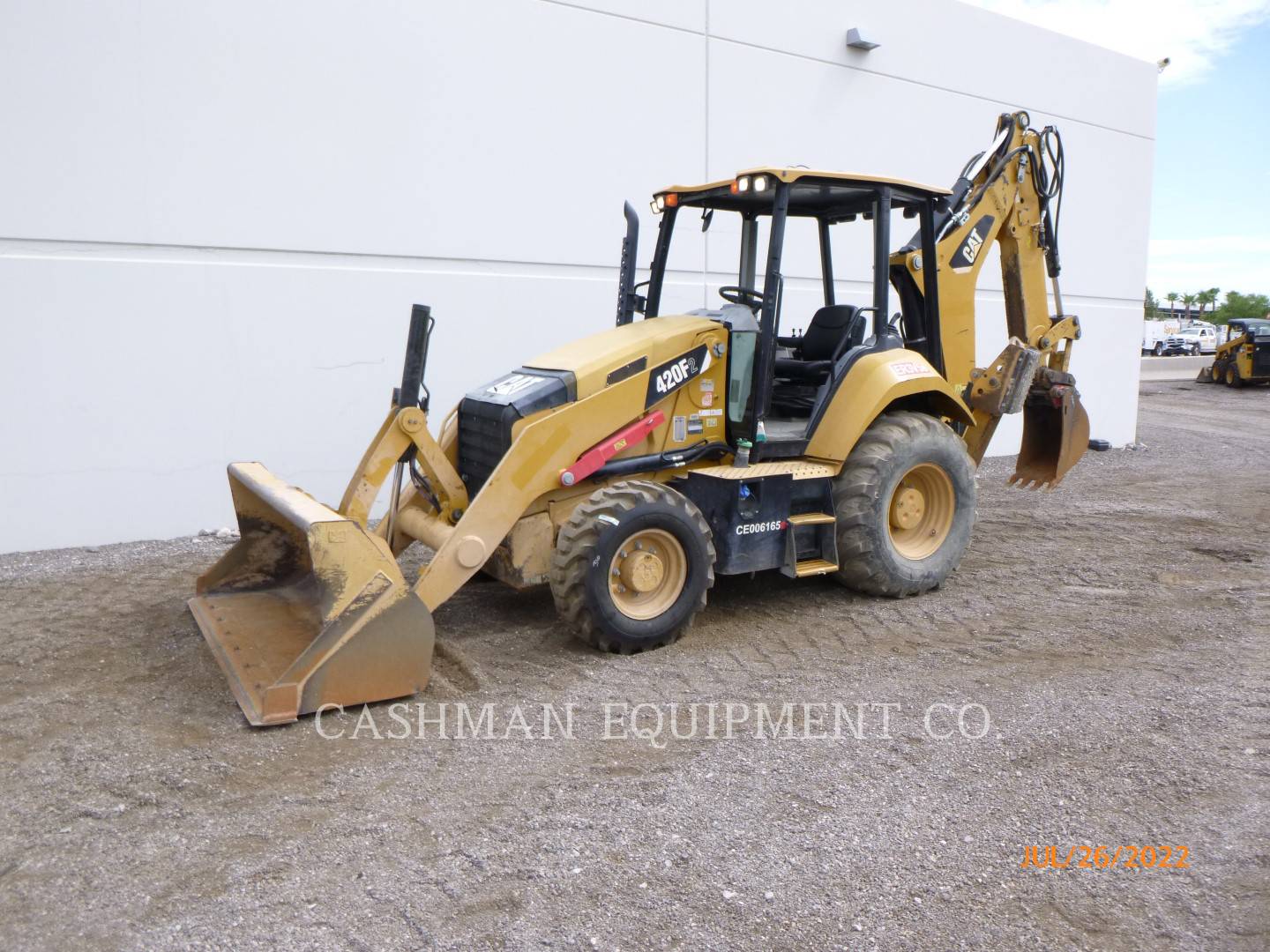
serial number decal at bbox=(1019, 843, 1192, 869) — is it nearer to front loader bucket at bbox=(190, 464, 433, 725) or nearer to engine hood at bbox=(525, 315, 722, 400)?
front loader bucket at bbox=(190, 464, 433, 725)

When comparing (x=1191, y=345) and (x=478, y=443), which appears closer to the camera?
(x=478, y=443)

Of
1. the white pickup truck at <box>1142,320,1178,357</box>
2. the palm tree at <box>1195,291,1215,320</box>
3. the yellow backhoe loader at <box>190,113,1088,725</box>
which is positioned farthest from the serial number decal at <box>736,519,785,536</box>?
the palm tree at <box>1195,291,1215,320</box>

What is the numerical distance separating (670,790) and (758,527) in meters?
2.08

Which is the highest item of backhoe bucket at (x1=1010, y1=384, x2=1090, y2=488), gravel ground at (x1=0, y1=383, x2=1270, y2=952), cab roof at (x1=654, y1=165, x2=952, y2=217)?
cab roof at (x1=654, y1=165, x2=952, y2=217)

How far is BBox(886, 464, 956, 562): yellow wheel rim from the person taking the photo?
6012 mm

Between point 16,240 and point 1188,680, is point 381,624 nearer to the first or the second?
point 1188,680

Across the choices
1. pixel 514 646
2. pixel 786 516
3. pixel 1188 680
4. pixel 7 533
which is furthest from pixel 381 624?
pixel 7 533

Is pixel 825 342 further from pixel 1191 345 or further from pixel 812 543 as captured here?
pixel 1191 345

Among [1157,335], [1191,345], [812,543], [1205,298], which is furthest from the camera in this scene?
[1205,298]

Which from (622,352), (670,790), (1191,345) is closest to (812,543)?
(622,352)

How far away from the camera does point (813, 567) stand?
5.52 meters

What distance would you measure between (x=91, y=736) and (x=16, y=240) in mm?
4135

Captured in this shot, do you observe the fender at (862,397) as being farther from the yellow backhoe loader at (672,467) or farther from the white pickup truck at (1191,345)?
the white pickup truck at (1191,345)

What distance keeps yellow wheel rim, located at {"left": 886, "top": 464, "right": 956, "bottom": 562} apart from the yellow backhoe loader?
1cm
